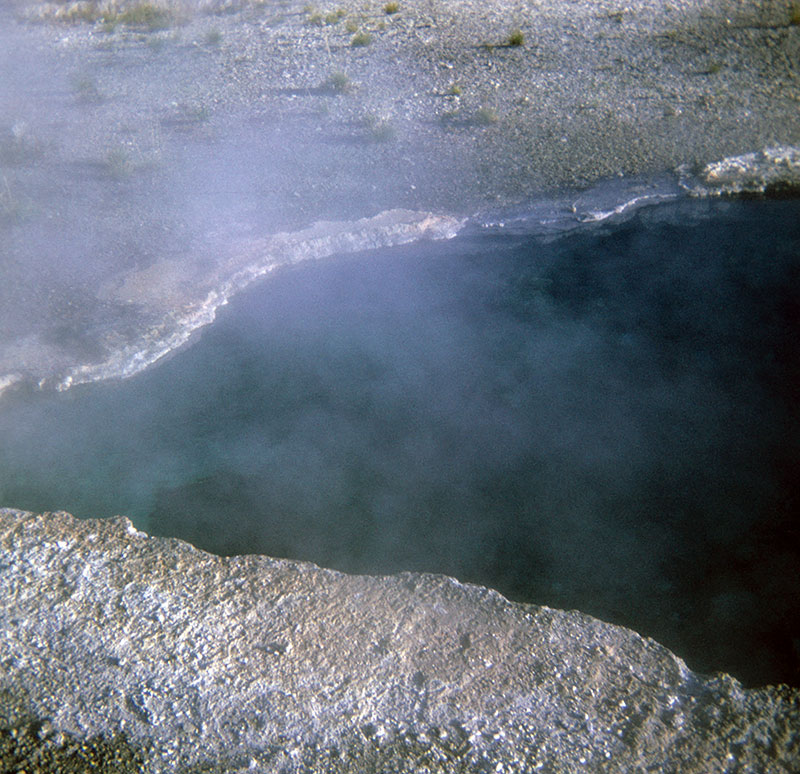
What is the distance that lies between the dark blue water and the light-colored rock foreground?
367mm

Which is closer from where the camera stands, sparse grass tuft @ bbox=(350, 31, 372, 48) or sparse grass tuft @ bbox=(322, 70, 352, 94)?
sparse grass tuft @ bbox=(322, 70, 352, 94)

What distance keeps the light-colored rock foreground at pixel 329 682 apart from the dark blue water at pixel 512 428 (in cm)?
37

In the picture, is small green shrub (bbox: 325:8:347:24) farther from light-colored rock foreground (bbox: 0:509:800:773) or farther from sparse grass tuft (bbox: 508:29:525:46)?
light-colored rock foreground (bbox: 0:509:800:773)

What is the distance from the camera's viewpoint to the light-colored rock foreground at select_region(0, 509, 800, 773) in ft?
6.45

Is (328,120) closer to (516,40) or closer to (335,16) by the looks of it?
(516,40)

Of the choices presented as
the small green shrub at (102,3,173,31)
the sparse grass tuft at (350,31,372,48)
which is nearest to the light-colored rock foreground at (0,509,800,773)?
the sparse grass tuft at (350,31,372,48)

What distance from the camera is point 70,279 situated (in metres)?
4.43

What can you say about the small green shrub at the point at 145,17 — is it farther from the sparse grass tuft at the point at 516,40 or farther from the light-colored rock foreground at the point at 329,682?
the light-colored rock foreground at the point at 329,682

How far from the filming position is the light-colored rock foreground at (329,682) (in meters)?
1.97

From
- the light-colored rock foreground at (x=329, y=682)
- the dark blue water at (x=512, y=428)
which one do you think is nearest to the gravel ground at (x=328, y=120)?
the dark blue water at (x=512, y=428)

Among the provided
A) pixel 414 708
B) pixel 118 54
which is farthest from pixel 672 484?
pixel 118 54

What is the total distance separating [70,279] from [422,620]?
3.44m

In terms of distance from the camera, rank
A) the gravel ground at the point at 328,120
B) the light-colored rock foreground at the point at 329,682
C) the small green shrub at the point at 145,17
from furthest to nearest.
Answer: the small green shrub at the point at 145,17
the gravel ground at the point at 328,120
the light-colored rock foreground at the point at 329,682

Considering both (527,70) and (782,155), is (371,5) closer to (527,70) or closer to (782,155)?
(527,70)
